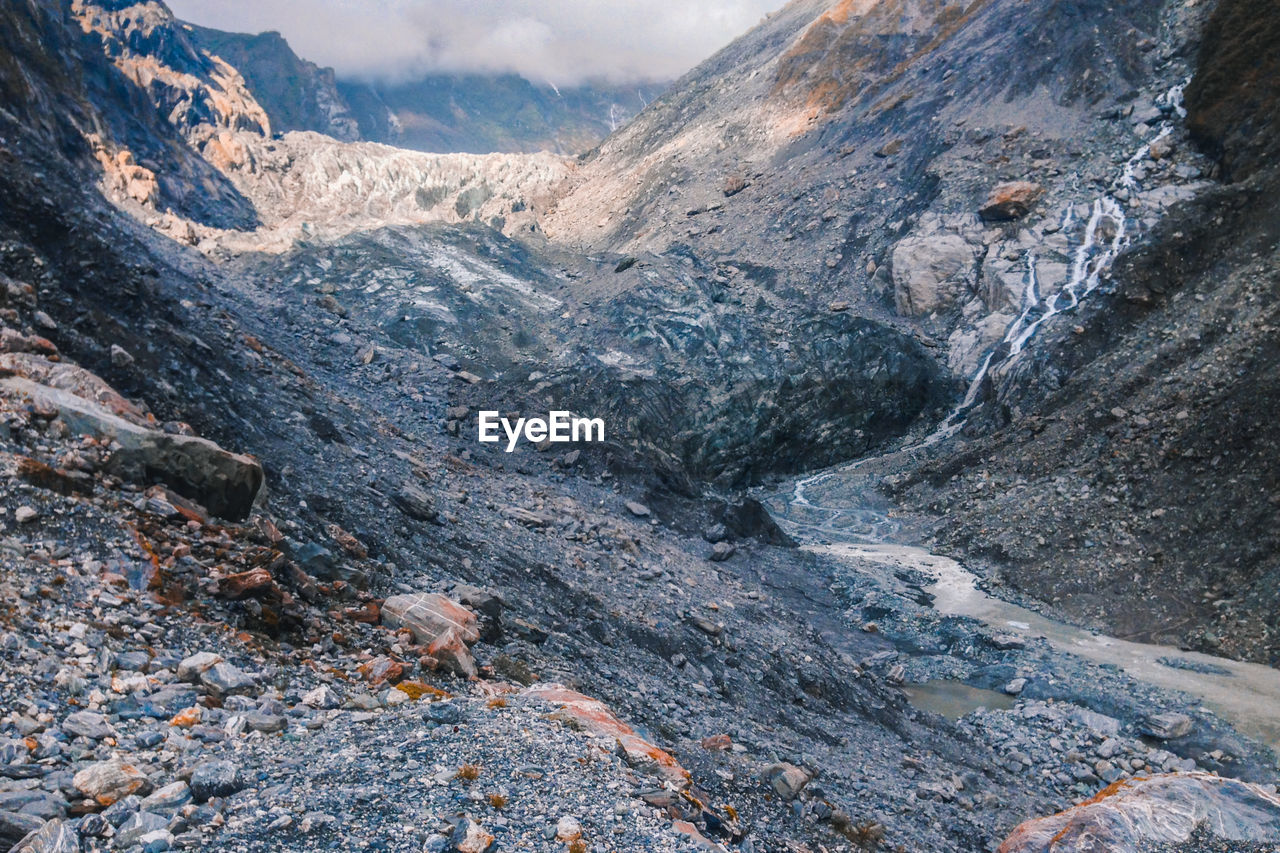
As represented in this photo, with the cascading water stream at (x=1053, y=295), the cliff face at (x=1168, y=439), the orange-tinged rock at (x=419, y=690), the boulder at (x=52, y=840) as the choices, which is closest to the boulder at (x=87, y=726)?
the boulder at (x=52, y=840)

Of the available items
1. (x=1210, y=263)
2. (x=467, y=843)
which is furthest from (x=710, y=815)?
(x=1210, y=263)

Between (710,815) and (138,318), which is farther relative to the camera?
(138,318)

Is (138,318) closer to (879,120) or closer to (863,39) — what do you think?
(879,120)

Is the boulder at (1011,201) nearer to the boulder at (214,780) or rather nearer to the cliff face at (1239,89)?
the cliff face at (1239,89)

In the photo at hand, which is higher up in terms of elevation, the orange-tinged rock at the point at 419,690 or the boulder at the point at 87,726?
the boulder at the point at 87,726

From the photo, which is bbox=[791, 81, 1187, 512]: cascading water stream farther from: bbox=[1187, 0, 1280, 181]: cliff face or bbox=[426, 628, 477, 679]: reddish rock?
bbox=[426, 628, 477, 679]: reddish rock

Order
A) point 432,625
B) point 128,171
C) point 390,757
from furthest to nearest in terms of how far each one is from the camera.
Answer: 1. point 128,171
2. point 432,625
3. point 390,757
